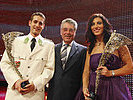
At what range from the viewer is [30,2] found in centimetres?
727

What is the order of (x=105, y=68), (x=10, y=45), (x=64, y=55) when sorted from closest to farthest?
(x=105, y=68) < (x=10, y=45) < (x=64, y=55)

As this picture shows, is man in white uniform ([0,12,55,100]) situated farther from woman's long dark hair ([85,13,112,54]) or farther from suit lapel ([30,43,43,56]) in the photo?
woman's long dark hair ([85,13,112,54])

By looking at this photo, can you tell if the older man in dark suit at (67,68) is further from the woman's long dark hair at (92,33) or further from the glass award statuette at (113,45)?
the glass award statuette at (113,45)

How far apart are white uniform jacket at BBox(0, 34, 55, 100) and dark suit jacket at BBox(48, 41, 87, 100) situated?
0.09 meters

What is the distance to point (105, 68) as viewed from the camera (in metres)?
1.65

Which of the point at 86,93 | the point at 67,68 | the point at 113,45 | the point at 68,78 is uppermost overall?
the point at 113,45

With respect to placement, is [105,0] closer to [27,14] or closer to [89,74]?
[27,14]

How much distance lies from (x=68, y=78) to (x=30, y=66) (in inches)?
19.7

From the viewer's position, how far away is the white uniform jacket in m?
1.83

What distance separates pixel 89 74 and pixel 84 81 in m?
0.13

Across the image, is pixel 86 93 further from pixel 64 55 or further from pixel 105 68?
pixel 64 55

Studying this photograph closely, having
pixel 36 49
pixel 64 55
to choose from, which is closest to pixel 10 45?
pixel 36 49

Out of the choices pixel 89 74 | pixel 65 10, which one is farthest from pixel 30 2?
pixel 89 74

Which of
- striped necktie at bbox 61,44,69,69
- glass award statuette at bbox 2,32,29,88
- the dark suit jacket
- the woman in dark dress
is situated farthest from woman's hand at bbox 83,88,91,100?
glass award statuette at bbox 2,32,29,88
